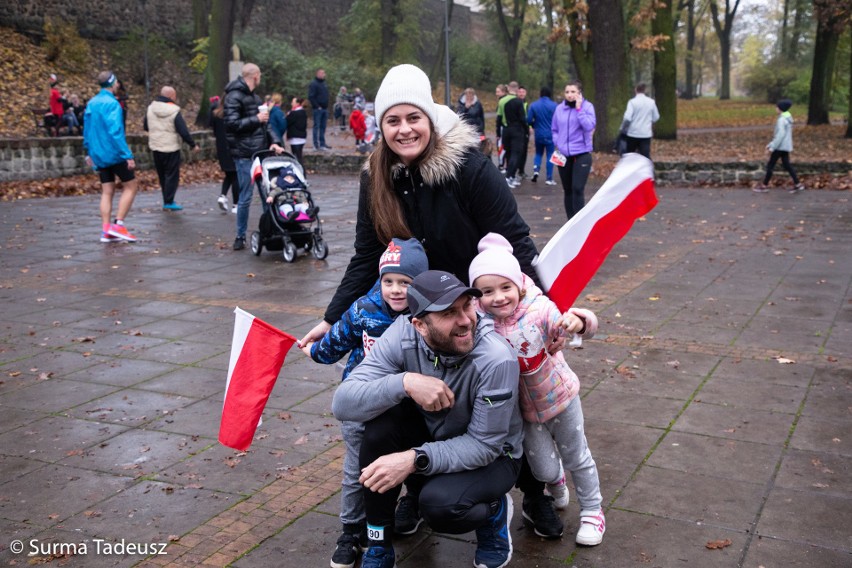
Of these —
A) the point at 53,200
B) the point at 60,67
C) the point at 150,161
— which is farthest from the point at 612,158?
the point at 60,67

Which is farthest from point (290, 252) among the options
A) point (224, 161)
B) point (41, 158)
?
point (41, 158)

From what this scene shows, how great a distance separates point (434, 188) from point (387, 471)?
3.78 feet

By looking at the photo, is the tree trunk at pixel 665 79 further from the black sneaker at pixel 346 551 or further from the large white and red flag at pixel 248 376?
the black sneaker at pixel 346 551

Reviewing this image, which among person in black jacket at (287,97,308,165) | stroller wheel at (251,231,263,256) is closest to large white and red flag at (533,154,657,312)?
stroller wheel at (251,231,263,256)

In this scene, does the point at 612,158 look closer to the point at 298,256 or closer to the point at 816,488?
the point at 298,256

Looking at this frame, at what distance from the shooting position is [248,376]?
13.3 feet

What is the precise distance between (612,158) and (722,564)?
20014 millimetres

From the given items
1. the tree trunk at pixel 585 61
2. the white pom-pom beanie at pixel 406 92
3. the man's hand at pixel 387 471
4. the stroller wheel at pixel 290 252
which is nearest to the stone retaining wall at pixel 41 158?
the stroller wheel at pixel 290 252

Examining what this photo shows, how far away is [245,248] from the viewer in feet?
39.0

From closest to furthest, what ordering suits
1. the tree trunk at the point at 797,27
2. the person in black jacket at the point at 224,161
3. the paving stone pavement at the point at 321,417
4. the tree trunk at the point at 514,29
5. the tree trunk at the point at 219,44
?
the paving stone pavement at the point at 321,417
the person in black jacket at the point at 224,161
the tree trunk at the point at 219,44
the tree trunk at the point at 797,27
the tree trunk at the point at 514,29

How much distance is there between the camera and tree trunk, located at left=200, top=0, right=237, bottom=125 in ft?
87.3

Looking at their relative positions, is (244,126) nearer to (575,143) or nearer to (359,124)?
(575,143)

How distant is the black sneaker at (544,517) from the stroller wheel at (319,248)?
7129mm

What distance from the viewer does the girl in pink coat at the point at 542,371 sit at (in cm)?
358
